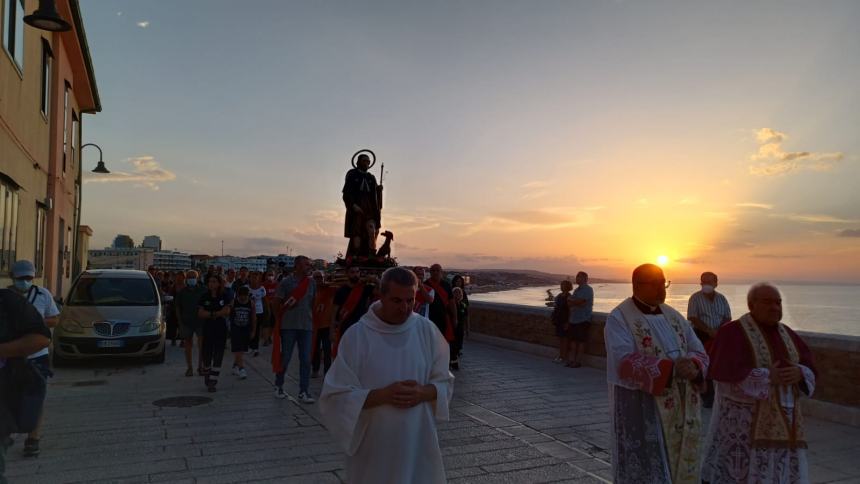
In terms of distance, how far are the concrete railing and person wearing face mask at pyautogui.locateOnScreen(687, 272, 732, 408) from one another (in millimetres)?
1058

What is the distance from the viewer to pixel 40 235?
14.3m

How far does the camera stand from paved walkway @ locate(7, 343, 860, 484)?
5.38 m

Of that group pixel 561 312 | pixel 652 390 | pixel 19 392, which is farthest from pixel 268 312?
pixel 652 390

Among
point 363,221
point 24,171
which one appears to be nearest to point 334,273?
point 363,221

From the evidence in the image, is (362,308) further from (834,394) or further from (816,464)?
(834,394)

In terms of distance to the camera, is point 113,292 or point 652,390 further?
point 113,292

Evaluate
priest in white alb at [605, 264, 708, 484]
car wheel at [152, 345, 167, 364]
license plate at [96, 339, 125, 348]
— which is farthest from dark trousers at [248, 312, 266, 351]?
priest in white alb at [605, 264, 708, 484]

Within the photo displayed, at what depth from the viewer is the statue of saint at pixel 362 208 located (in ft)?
42.1

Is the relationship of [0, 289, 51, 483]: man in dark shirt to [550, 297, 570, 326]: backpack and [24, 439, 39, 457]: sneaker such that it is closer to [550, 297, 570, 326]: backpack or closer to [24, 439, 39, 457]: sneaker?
[24, 439, 39, 457]: sneaker

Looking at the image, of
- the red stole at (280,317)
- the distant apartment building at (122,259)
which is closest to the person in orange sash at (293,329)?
the red stole at (280,317)

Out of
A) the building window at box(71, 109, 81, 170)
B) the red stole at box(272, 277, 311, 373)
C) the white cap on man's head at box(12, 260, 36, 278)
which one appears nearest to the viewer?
the white cap on man's head at box(12, 260, 36, 278)

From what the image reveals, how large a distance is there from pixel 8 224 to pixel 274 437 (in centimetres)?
732

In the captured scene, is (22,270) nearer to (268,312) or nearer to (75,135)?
(268,312)

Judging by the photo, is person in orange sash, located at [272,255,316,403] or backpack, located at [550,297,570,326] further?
backpack, located at [550,297,570,326]
